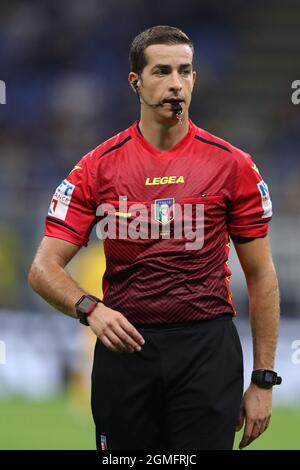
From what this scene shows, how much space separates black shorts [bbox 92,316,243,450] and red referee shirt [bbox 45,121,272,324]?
9 cm

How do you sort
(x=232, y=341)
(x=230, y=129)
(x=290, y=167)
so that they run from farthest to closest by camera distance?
(x=230, y=129), (x=290, y=167), (x=232, y=341)

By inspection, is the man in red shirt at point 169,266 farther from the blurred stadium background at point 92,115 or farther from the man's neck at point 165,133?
the blurred stadium background at point 92,115

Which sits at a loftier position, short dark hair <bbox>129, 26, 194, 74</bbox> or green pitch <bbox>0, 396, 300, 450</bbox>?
short dark hair <bbox>129, 26, 194, 74</bbox>

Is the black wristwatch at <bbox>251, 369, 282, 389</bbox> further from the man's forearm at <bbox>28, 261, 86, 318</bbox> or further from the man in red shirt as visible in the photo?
the man's forearm at <bbox>28, 261, 86, 318</bbox>

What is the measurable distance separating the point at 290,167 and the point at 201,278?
10.9 metres

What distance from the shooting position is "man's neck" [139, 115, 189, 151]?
453 cm

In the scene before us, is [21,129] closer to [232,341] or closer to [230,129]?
[230,129]

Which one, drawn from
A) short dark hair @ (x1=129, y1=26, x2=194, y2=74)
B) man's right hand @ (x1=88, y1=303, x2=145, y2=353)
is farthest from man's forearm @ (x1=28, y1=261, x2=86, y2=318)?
short dark hair @ (x1=129, y1=26, x2=194, y2=74)

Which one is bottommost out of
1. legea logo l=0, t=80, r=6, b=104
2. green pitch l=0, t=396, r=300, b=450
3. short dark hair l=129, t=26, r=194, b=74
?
green pitch l=0, t=396, r=300, b=450

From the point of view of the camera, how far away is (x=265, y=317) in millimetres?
4488

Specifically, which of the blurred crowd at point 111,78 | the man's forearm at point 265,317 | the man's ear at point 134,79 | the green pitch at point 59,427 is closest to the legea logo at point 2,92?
the blurred crowd at point 111,78

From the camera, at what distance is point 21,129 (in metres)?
16.5

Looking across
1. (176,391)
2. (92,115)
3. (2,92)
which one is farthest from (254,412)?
(92,115)
